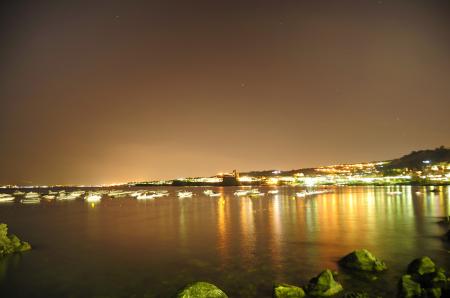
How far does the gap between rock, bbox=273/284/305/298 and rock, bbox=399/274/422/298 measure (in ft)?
14.0

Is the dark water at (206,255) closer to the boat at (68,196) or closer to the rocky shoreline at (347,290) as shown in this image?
the rocky shoreline at (347,290)

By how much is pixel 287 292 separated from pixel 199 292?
4080 millimetres

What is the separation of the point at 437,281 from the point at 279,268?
9197mm

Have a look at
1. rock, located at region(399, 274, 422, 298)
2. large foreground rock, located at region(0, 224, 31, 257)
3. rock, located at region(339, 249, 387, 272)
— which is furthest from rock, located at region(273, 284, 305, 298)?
large foreground rock, located at region(0, 224, 31, 257)

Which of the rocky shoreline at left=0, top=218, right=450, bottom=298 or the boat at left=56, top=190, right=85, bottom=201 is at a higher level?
the rocky shoreline at left=0, top=218, right=450, bottom=298

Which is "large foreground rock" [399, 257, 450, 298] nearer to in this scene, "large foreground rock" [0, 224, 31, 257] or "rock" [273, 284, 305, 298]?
"rock" [273, 284, 305, 298]

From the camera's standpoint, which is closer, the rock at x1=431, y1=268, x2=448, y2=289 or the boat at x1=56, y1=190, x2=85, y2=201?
the rock at x1=431, y1=268, x2=448, y2=289

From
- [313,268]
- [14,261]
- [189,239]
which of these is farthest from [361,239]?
[14,261]

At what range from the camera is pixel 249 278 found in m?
20.9

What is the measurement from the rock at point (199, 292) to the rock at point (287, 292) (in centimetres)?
247

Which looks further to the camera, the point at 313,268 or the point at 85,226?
the point at 85,226

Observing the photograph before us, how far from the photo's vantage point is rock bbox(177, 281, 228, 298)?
1493 cm

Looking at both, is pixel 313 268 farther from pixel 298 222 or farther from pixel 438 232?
pixel 298 222

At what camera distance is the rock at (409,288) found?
1560cm
